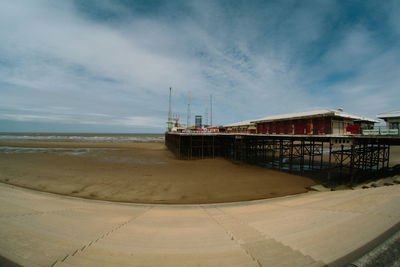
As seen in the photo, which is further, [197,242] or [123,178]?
[123,178]

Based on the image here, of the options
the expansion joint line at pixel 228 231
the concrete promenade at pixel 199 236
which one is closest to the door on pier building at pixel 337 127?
the concrete promenade at pixel 199 236

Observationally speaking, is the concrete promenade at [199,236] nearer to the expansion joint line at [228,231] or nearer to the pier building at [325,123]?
the expansion joint line at [228,231]

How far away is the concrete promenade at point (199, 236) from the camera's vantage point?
11.6 feet

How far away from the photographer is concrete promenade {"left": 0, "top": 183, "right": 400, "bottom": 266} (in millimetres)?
3539

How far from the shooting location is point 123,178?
1473 cm

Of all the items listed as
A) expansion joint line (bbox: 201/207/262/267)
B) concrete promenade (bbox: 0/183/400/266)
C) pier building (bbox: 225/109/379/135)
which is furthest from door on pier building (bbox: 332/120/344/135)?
expansion joint line (bbox: 201/207/262/267)

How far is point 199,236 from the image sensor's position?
460 cm

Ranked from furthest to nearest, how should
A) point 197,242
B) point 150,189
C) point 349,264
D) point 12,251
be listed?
point 150,189 < point 197,242 < point 12,251 < point 349,264

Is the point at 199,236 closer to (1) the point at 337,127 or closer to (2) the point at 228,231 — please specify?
(2) the point at 228,231

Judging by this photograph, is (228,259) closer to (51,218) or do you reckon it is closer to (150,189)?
(51,218)

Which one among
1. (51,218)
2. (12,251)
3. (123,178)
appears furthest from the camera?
(123,178)

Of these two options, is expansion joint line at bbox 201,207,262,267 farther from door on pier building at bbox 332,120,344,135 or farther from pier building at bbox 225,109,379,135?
door on pier building at bbox 332,120,344,135

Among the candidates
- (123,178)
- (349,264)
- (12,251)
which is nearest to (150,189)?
(123,178)

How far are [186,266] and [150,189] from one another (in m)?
9.59
